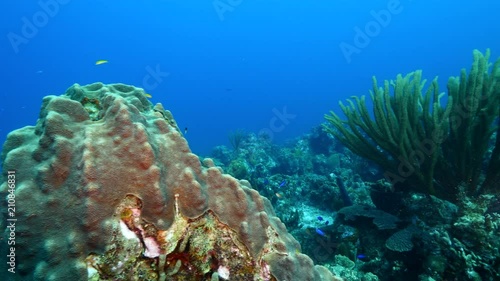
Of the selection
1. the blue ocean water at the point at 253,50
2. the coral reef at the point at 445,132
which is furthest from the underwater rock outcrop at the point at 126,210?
the blue ocean water at the point at 253,50

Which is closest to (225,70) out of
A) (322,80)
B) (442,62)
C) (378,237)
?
(322,80)

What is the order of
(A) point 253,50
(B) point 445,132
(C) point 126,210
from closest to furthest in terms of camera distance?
1. (C) point 126,210
2. (B) point 445,132
3. (A) point 253,50

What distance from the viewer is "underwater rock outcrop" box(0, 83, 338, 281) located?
1909mm

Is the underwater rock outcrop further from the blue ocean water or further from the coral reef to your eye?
the blue ocean water

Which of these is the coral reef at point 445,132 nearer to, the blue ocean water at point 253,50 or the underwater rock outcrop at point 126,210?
the underwater rock outcrop at point 126,210

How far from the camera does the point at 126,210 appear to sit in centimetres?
205

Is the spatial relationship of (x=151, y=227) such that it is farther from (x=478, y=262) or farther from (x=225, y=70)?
(x=225, y=70)

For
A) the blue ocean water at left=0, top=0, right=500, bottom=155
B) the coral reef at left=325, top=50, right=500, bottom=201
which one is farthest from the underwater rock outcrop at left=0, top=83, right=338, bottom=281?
the blue ocean water at left=0, top=0, right=500, bottom=155

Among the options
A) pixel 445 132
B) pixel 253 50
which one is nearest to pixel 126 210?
pixel 445 132

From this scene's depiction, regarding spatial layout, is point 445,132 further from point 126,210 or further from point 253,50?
point 253,50

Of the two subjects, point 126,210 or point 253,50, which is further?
point 253,50

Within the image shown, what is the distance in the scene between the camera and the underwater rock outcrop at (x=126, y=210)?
1909 millimetres

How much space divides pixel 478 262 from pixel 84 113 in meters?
5.03

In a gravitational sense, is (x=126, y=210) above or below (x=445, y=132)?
below
